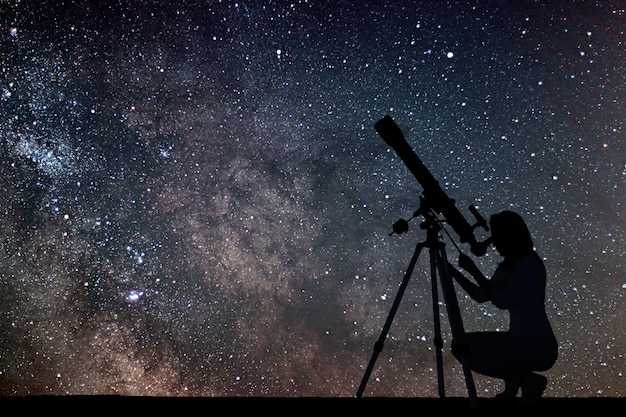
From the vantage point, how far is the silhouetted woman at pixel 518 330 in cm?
287

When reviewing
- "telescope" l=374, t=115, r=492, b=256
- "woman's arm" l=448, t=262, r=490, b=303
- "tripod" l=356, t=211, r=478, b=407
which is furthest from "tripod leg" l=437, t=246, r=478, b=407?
"telescope" l=374, t=115, r=492, b=256

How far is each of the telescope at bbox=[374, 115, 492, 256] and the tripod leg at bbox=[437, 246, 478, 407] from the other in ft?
1.25

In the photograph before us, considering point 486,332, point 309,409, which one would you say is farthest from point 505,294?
point 309,409

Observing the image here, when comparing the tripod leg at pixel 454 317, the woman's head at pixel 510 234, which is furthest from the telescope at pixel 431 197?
the tripod leg at pixel 454 317

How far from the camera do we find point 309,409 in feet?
9.20

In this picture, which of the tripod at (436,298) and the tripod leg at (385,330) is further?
the tripod leg at (385,330)

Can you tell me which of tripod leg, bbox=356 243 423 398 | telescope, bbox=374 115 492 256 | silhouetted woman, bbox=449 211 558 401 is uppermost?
telescope, bbox=374 115 492 256

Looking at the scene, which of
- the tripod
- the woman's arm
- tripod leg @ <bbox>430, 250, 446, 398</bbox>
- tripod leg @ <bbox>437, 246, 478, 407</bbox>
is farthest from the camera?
the woman's arm

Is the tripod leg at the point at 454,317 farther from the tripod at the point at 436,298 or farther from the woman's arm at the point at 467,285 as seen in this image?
the woman's arm at the point at 467,285

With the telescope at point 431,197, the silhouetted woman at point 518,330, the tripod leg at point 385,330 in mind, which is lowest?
the silhouetted woman at point 518,330

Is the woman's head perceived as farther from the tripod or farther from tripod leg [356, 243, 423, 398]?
tripod leg [356, 243, 423, 398]

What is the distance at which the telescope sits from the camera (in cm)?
339

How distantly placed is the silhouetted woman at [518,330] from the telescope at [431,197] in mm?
265

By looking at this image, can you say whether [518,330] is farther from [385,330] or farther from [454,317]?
[385,330]
